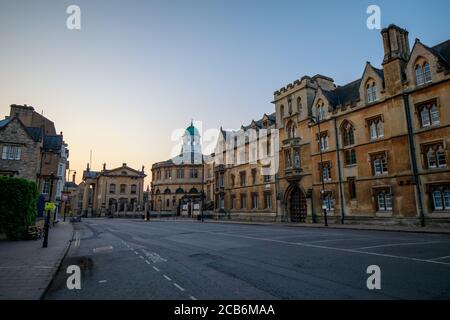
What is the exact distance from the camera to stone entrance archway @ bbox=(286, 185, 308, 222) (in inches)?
1388

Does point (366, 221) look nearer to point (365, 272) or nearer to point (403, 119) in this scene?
point (403, 119)

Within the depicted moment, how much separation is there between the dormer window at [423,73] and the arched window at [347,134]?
24.1 feet

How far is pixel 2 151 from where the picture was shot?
32500 mm

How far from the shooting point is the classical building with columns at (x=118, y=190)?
8200 centimetres

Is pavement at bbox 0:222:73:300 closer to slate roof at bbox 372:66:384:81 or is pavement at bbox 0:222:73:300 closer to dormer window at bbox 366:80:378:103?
dormer window at bbox 366:80:378:103

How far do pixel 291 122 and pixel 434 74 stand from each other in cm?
1684

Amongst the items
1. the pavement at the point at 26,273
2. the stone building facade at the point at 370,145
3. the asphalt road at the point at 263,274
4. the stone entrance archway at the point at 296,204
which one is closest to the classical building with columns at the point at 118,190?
the stone building facade at the point at 370,145

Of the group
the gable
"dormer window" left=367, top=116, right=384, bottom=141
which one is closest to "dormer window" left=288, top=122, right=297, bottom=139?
"dormer window" left=367, top=116, right=384, bottom=141

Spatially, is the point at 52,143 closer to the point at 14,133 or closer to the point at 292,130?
the point at 14,133

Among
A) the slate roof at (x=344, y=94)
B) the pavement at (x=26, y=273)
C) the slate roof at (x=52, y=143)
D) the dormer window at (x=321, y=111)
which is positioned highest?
the slate roof at (x=344, y=94)

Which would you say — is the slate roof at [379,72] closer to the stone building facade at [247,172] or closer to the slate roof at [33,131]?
the stone building facade at [247,172]

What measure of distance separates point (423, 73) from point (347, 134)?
28.6 feet
